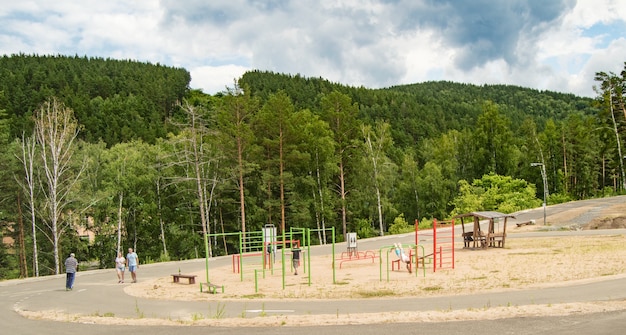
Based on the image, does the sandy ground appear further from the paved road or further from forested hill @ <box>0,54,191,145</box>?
forested hill @ <box>0,54,191,145</box>

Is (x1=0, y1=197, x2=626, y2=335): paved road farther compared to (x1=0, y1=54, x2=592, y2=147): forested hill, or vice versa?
(x1=0, y1=54, x2=592, y2=147): forested hill

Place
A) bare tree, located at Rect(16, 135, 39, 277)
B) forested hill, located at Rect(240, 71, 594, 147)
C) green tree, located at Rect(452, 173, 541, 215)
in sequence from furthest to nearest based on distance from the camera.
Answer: forested hill, located at Rect(240, 71, 594, 147) < green tree, located at Rect(452, 173, 541, 215) < bare tree, located at Rect(16, 135, 39, 277)

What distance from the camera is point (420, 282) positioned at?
65.1 ft

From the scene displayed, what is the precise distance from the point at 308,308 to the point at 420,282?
257 inches

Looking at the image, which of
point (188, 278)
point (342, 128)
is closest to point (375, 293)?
point (188, 278)

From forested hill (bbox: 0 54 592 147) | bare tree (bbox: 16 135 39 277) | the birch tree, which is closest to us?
bare tree (bbox: 16 135 39 277)

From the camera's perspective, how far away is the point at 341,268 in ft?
86.3

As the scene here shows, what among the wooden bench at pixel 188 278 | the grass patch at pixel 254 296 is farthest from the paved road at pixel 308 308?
the wooden bench at pixel 188 278

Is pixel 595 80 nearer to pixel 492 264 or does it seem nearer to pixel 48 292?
pixel 492 264

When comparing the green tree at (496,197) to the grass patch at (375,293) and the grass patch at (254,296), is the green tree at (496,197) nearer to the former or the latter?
the grass patch at (375,293)

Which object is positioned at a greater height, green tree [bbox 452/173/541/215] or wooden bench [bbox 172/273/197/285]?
green tree [bbox 452/173/541/215]

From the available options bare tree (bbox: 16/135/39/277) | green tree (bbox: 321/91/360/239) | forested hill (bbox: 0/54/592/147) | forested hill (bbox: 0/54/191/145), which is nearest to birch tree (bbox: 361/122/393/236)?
green tree (bbox: 321/91/360/239)

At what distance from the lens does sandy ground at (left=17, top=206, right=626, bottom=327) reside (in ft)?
41.2

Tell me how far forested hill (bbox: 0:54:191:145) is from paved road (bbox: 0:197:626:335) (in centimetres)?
6188
